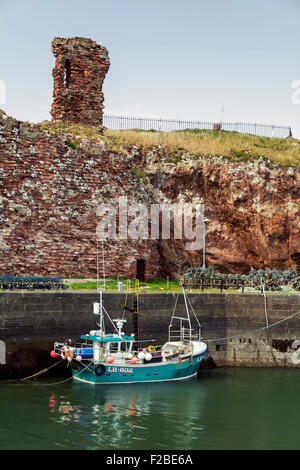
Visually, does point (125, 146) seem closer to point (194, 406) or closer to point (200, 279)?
point (200, 279)

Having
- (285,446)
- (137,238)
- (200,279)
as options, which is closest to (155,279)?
(137,238)

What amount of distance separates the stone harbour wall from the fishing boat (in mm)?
680

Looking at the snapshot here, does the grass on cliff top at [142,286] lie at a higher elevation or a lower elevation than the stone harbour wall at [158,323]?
higher

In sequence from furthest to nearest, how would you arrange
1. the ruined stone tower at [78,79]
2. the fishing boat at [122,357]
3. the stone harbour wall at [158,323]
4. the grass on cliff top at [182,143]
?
the ruined stone tower at [78,79] < the grass on cliff top at [182,143] < the stone harbour wall at [158,323] < the fishing boat at [122,357]

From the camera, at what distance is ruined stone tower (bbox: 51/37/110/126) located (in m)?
41.7

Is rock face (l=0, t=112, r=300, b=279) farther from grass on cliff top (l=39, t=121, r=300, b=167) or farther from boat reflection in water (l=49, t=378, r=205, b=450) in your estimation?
boat reflection in water (l=49, t=378, r=205, b=450)

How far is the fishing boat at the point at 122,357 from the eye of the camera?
2689 centimetres

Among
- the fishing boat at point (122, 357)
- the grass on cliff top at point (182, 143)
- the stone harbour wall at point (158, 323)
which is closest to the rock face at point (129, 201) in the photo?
the grass on cliff top at point (182, 143)

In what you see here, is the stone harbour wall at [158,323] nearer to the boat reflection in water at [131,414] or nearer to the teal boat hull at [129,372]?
the teal boat hull at [129,372]

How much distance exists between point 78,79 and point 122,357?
21.0m

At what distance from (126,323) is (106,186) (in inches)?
450

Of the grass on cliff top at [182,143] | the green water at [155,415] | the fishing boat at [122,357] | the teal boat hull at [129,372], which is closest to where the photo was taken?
the green water at [155,415]

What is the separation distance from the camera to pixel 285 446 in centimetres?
1984

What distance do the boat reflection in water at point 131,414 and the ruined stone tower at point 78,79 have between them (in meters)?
20.6
